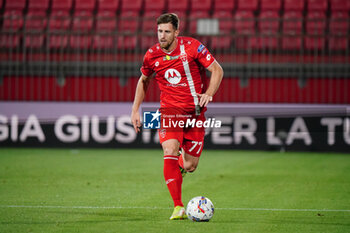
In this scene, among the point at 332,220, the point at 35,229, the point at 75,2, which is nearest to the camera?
the point at 35,229

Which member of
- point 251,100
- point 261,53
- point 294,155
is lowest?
point 294,155

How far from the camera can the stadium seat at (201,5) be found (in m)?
18.2

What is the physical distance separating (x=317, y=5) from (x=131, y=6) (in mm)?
5312

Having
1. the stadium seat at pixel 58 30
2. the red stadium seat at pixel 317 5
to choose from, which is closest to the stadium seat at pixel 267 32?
the red stadium seat at pixel 317 5

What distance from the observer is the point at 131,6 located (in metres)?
18.8

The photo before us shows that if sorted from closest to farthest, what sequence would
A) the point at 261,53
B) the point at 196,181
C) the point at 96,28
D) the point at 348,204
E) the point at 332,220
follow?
1. the point at 332,220
2. the point at 348,204
3. the point at 196,181
4. the point at 261,53
5. the point at 96,28

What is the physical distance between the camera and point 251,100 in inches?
615

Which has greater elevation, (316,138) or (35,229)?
(35,229)

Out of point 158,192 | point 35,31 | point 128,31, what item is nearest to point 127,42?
point 128,31

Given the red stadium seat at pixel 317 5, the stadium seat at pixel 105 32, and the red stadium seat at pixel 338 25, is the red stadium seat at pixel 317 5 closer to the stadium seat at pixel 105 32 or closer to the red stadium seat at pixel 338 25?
the red stadium seat at pixel 338 25

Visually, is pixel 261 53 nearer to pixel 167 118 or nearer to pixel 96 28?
pixel 96 28

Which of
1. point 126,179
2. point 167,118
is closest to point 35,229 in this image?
point 167,118

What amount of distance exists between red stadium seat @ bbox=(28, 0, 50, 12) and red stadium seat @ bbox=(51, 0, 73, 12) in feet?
0.68

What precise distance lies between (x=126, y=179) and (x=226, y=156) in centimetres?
453
